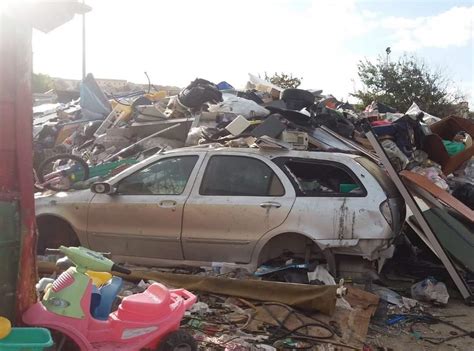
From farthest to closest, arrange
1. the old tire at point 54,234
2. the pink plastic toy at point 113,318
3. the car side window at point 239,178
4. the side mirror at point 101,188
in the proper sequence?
the old tire at point 54,234 < the side mirror at point 101,188 < the car side window at point 239,178 < the pink plastic toy at point 113,318

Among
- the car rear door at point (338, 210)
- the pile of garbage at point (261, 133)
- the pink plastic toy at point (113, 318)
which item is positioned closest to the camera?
the pink plastic toy at point (113, 318)

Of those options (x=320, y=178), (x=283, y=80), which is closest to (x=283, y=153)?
(x=320, y=178)

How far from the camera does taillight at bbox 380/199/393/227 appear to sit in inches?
216

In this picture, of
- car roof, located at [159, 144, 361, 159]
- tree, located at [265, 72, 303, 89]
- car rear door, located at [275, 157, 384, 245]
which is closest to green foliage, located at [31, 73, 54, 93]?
tree, located at [265, 72, 303, 89]

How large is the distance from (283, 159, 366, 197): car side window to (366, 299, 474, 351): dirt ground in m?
1.41

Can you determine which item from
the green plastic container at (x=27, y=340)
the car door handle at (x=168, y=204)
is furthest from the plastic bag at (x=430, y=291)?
the green plastic container at (x=27, y=340)

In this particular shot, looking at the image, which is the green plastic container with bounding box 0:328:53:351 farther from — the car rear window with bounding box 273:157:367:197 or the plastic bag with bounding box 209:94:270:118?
the plastic bag with bounding box 209:94:270:118

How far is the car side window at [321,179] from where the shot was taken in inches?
223

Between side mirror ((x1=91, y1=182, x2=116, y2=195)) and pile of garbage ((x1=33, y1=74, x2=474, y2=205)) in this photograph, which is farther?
pile of garbage ((x1=33, y1=74, x2=474, y2=205))

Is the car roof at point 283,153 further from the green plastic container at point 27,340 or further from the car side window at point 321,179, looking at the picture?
the green plastic container at point 27,340

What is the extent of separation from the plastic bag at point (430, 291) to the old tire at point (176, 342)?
3142mm

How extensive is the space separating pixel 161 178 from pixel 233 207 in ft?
3.13

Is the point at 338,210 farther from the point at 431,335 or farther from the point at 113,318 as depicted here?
the point at 113,318

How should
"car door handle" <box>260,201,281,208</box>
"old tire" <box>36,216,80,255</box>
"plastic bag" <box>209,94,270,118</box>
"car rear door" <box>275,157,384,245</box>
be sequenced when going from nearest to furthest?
"car rear door" <box>275,157,384,245</box>
"car door handle" <box>260,201,281,208</box>
"old tire" <box>36,216,80,255</box>
"plastic bag" <box>209,94,270,118</box>
